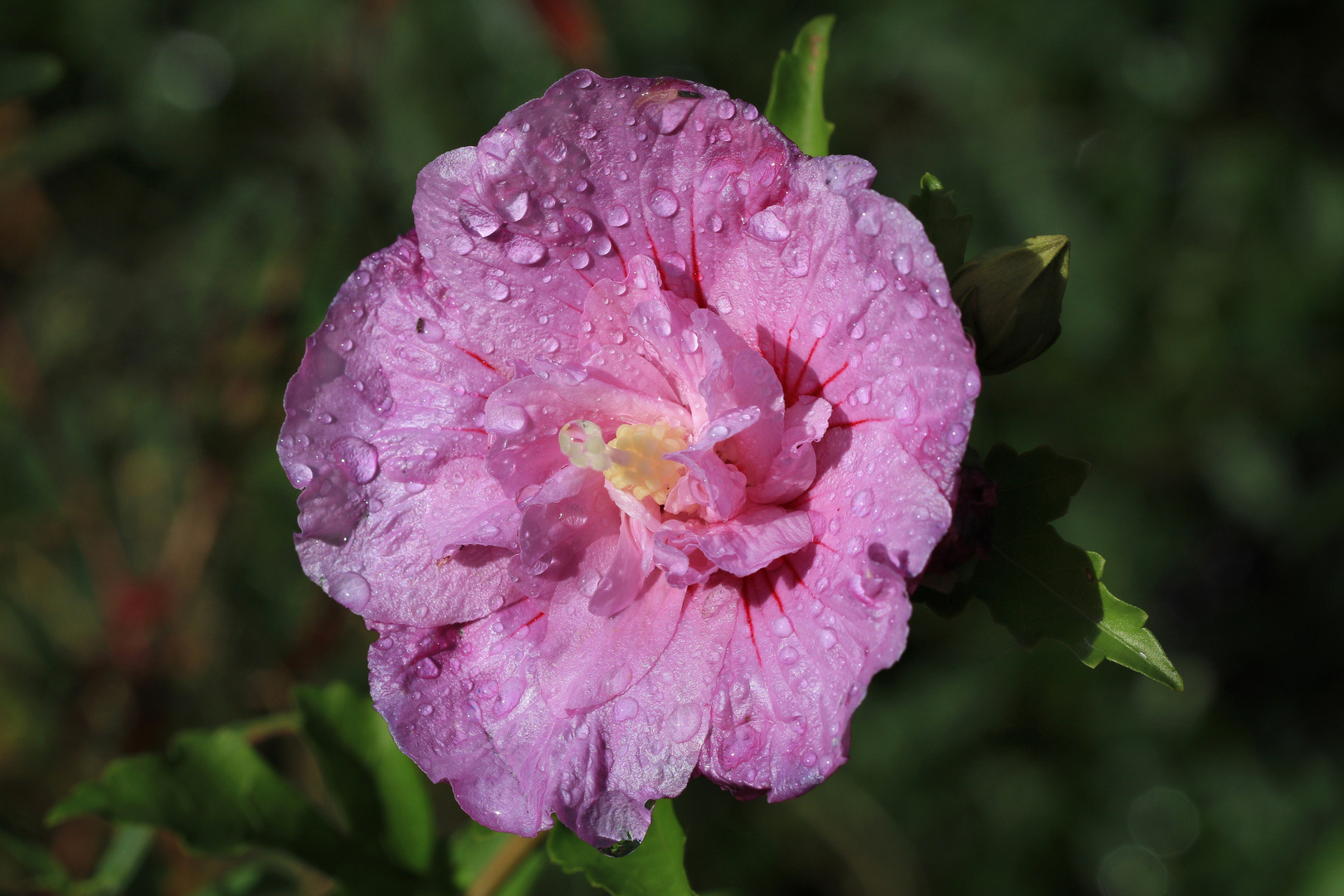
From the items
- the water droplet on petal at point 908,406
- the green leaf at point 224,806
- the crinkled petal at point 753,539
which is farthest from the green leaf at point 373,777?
the water droplet on petal at point 908,406

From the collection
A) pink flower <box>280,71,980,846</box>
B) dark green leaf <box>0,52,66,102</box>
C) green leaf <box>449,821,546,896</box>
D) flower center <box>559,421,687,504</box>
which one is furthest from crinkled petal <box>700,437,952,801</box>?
dark green leaf <box>0,52,66,102</box>

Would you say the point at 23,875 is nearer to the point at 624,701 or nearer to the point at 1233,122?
the point at 624,701

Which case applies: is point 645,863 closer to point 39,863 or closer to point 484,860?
point 484,860

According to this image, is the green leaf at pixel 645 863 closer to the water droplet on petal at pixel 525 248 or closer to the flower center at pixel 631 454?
the flower center at pixel 631 454

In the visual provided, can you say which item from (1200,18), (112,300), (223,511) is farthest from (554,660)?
(112,300)

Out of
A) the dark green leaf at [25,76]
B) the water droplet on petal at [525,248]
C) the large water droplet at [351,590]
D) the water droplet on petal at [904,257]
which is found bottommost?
the large water droplet at [351,590]
